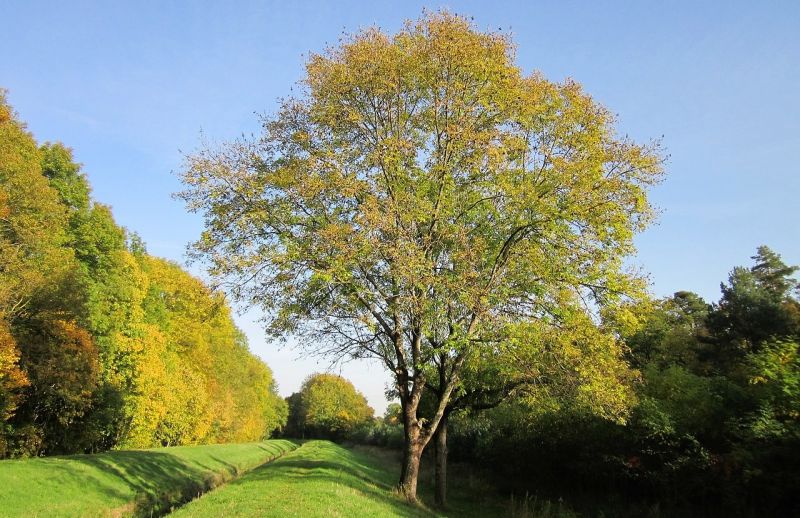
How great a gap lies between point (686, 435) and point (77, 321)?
119ft

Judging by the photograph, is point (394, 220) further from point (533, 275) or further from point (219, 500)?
point (219, 500)

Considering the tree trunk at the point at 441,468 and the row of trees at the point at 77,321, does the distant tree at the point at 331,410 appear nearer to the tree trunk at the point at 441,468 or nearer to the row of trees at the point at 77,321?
the row of trees at the point at 77,321

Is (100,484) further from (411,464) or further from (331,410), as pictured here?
(331,410)

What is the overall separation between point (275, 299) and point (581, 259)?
1079 centimetres

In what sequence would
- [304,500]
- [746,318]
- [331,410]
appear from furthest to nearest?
[331,410] → [746,318] → [304,500]

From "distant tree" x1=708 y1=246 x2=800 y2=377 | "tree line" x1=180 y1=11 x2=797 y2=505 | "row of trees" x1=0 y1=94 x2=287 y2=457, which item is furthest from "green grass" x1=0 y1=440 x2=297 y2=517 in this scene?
"distant tree" x1=708 y1=246 x2=800 y2=377

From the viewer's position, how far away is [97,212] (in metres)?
39.3

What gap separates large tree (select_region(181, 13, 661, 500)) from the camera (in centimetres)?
1669

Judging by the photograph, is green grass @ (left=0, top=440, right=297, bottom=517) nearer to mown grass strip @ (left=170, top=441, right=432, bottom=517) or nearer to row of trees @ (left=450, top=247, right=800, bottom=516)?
mown grass strip @ (left=170, top=441, right=432, bottom=517)

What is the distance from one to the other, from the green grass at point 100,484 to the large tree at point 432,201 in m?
11.5

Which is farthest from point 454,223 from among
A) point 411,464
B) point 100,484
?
point 100,484

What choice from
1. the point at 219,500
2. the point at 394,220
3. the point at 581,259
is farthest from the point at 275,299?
the point at 581,259

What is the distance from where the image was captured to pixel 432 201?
1866cm

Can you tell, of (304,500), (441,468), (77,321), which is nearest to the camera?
(304,500)
